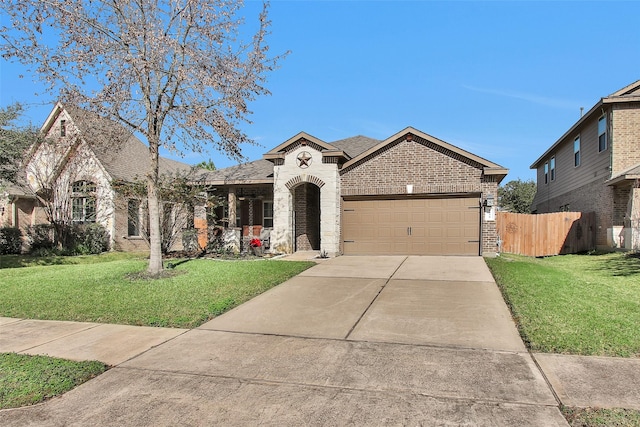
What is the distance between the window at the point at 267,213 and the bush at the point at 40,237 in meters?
9.28

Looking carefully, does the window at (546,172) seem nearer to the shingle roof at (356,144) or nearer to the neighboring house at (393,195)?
the shingle roof at (356,144)

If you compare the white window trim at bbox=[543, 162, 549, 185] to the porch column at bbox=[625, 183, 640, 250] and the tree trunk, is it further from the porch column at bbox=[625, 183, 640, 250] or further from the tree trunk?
the tree trunk

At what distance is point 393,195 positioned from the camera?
49.7ft

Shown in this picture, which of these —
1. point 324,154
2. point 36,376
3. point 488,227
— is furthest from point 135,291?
point 488,227

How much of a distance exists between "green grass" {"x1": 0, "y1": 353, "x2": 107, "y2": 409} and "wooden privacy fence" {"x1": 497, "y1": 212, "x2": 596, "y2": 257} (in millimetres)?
16315

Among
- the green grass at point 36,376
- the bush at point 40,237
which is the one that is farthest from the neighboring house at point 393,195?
the green grass at point 36,376

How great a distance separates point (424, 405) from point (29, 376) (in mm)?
4076

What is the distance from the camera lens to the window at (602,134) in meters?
16.8

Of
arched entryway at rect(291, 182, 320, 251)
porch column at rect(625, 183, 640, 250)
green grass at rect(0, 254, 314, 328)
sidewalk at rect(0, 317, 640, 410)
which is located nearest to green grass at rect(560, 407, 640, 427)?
sidewalk at rect(0, 317, 640, 410)

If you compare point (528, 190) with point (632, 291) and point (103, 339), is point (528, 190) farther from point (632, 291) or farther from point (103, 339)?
point (103, 339)

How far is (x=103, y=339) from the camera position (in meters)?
5.75

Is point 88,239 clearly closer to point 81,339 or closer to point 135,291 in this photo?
point 135,291

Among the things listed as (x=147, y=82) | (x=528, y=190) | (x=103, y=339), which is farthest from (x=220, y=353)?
(x=528, y=190)

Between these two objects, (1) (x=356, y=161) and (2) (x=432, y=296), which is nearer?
(2) (x=432, y=296)
